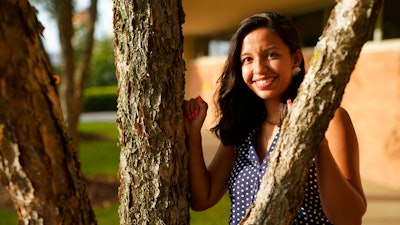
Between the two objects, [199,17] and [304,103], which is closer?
[304,103]

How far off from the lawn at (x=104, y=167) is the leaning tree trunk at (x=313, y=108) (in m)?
4.56

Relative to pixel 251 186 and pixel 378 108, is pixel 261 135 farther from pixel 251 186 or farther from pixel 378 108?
pixel 378 108

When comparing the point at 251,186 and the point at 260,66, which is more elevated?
the point at 260,66

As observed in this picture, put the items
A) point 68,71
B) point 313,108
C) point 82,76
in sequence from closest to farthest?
point 313,108 < point 68,71 < point 82,76

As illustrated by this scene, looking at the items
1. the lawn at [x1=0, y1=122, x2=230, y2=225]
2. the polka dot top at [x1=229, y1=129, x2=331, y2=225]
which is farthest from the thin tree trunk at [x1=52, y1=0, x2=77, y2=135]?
the polka dot top at [x1=229, y1=129, x2=331, y2=225]

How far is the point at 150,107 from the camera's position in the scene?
1.71 m

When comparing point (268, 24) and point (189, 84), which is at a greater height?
point (268, 24)

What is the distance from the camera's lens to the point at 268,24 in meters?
1.98

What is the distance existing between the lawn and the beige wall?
1837 mm

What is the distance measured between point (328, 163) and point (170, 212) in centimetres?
56

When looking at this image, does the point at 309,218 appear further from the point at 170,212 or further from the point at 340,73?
the point at 340,73

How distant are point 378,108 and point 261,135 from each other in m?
5.96

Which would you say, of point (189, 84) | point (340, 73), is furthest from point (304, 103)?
point (189, 84)

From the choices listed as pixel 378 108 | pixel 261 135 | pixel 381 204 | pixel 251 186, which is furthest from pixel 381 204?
pixel 251 186
